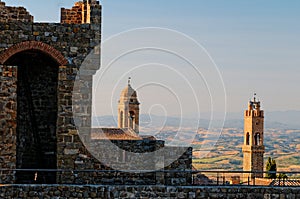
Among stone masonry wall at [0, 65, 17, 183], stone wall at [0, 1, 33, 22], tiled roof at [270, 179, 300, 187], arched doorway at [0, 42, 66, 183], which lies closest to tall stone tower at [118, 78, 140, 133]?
tiled roof at [270, 179, 300, 187]

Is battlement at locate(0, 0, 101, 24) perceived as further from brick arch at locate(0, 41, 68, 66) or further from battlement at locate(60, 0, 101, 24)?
brick arch at locate(0, 41, 68, 66)

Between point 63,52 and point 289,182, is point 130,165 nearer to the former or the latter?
point 63,52

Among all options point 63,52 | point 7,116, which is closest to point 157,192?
point 7,116

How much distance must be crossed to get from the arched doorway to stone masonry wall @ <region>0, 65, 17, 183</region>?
Result: 223cm

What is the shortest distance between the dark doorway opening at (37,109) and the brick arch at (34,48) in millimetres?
1491

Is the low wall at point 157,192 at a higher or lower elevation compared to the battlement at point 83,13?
lower

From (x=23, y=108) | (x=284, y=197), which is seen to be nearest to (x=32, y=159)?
(x=23, y=108)

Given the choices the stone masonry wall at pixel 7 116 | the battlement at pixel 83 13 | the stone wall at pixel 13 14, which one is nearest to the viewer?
the stone masonry wall at pixel 7 116

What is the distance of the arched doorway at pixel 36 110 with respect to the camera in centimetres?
1847

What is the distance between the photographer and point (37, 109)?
18.8 meters

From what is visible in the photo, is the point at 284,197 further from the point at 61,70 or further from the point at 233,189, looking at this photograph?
the point at 61,70

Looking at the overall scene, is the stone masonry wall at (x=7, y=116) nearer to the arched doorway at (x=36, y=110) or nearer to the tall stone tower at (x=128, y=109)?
the arched doorway at (x=36, y=110)

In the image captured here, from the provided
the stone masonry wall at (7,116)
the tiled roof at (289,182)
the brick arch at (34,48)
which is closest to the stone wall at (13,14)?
the brick arch at (34,48)

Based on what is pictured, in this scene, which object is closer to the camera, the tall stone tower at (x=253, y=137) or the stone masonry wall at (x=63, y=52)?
the stone masonry wall at (x=63, y=52)
